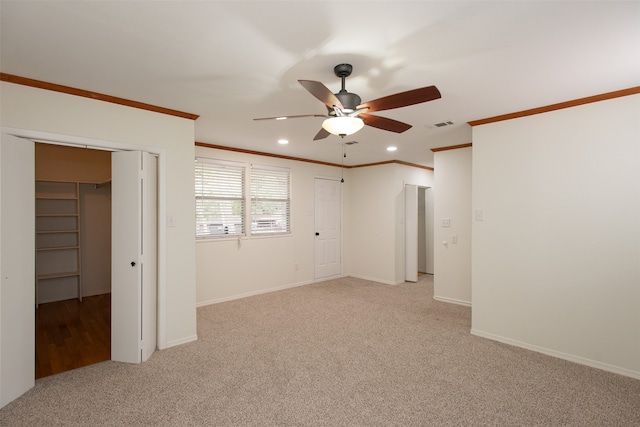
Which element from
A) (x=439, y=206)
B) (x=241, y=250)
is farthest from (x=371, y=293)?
(x=241, y=250)

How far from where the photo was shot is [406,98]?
200 centimetres

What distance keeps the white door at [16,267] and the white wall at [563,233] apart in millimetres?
4298

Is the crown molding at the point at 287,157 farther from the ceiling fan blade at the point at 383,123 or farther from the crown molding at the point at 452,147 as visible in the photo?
the ceiling fan blade at the point at 383,123

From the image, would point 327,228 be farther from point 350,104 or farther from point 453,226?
point 350,104

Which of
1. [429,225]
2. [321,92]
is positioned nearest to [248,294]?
[321,92]

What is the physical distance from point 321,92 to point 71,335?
3.95 metres

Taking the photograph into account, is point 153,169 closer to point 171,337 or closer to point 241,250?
point 171,337

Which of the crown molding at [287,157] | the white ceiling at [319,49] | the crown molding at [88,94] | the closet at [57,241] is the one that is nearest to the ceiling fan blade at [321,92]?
the white ceiling at [319,49]

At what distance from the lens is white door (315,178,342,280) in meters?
6.26

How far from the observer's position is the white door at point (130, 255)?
288 centimetres

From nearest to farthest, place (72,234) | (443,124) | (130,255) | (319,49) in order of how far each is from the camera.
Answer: (319,49), (130,255), (443,124), (72,234)

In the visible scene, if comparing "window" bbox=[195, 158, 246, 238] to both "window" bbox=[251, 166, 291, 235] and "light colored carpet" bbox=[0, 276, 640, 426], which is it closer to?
"window" bbox=[251, 166, 291, 235]

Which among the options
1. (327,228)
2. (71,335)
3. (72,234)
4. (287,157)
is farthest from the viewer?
(327,228)

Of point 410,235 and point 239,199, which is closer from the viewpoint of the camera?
point 239,199
